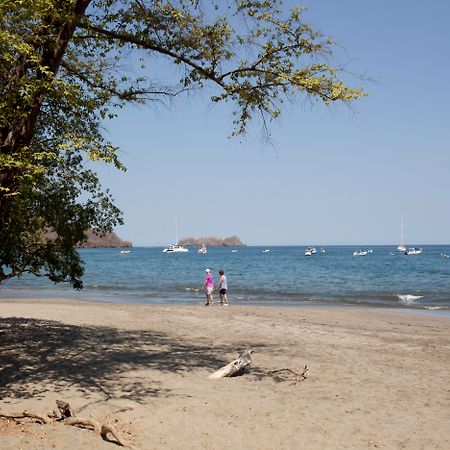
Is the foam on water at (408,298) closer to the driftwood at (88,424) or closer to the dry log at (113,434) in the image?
the driftwood at (88,424)

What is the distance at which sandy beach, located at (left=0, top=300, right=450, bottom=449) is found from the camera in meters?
7.80

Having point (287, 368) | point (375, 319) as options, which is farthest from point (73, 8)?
point (375, 319)

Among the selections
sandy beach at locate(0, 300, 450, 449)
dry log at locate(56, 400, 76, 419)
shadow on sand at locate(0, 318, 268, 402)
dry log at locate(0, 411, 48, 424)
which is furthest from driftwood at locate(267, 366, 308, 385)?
dry log at locate(0, 411, 48, 424)

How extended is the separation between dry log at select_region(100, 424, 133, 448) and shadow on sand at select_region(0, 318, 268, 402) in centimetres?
183

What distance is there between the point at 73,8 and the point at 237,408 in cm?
701

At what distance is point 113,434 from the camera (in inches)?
283

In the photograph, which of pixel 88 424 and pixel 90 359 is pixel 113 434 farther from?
pixel 90 359

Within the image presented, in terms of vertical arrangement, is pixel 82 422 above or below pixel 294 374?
above

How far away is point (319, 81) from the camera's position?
9.44m

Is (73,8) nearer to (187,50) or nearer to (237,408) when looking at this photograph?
(187,50)

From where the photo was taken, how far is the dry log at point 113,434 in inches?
280

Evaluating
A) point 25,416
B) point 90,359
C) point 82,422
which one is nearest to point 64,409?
point 82,422

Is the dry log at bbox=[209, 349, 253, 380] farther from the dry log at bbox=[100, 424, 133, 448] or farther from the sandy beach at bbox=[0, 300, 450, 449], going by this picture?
the dry log at bbox=[100, 424, 133, 448]

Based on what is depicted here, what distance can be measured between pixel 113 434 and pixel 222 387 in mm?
3366
